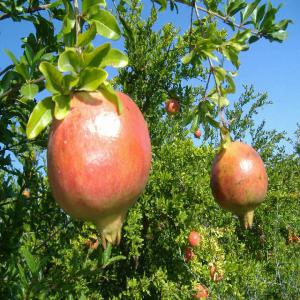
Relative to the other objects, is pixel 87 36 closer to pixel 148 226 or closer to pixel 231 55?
pixel 231 55

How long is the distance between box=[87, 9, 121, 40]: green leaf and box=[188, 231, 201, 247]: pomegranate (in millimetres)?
2295

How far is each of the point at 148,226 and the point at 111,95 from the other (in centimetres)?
280

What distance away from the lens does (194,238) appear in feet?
9.34

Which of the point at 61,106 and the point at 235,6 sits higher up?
the point at 235,6

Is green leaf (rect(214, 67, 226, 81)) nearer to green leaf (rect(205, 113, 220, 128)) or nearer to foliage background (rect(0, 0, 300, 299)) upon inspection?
green leaf (rect(205, 113, 220, 128))

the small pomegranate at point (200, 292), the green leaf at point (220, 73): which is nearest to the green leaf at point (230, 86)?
the green leaf at point (220, 73)

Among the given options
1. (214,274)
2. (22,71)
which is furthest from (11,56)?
(214,274)

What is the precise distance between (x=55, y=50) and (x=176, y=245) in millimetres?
2060

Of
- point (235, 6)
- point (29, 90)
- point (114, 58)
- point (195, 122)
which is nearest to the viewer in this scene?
point (114, 58)

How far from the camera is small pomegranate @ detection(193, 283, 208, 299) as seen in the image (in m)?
2.85

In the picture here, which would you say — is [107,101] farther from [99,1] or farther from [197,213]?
[197,213]

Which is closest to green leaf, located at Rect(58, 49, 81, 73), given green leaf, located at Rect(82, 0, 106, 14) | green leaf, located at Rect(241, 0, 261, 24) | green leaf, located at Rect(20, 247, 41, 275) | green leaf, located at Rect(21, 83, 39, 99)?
green leaf, located at Rect(82, 0, 106, 14)

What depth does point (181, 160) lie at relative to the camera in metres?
3.11

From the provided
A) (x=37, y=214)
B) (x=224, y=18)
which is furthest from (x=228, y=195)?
(x=37, y=214)
